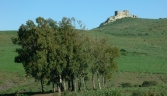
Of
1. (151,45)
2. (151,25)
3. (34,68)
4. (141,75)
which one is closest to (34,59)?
Answer: (34,68)

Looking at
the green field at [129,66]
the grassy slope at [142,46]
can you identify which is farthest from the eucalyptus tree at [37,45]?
the grassy slope at [142,46]

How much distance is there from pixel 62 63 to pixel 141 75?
1389 inches

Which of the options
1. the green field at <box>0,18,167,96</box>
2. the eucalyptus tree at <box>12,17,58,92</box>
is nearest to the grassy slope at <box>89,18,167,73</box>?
the green field at <box>0,18,167,96</box>

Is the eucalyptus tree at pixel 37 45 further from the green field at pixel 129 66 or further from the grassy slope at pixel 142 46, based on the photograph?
the grassy slope at pixel 142 46

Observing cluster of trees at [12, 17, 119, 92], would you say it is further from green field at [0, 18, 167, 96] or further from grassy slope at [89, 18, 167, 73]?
grassy slope at [89, 18, 167, 73]

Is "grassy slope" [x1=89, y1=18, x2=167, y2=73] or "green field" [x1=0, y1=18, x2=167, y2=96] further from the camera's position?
"grassy slope" [x1=89, y1=18, x2=167, y2=73]

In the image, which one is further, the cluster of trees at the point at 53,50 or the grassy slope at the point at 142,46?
the grassy slope at the point at 142,46

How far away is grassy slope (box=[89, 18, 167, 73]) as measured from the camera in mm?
90938

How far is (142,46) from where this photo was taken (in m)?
130

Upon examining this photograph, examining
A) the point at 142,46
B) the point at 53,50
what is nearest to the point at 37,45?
the point at 53,50

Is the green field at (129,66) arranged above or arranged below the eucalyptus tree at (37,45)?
below

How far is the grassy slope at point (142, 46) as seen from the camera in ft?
298

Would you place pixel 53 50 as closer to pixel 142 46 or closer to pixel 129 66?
pixel 129 66

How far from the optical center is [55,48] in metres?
48.9
